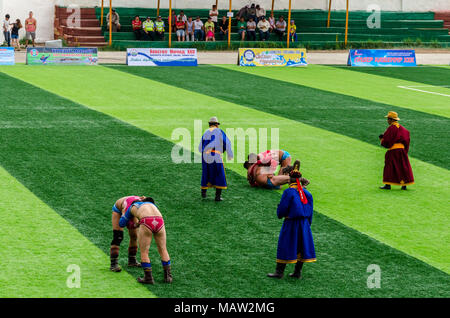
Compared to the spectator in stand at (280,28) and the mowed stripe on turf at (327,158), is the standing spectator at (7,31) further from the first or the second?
the spectator in stand at (280,28)

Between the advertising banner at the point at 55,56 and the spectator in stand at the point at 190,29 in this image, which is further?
the spectator in stand at the point at 190,29

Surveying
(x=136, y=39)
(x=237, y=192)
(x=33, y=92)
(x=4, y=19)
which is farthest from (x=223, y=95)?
(x=4, y=19)

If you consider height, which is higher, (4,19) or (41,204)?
(4,19)

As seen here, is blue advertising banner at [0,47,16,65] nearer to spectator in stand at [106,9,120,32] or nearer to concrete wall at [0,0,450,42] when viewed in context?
spectator in stand at [106,9,120,32]

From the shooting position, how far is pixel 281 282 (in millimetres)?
10938

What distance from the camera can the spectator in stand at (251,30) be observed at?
46.9 metres

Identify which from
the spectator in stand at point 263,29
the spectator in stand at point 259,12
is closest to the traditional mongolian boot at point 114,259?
the spectator in stand at point 263,29

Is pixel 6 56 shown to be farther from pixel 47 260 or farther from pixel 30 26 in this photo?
pixel 47 260

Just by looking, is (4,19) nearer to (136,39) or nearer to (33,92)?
(136,39)

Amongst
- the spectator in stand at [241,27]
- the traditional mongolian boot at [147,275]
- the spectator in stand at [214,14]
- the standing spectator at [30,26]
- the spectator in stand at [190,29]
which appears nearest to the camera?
the traditional mongolian boot at [147,275]

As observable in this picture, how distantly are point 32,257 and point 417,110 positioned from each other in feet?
58.7

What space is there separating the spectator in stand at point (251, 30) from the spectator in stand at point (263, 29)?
35 cm

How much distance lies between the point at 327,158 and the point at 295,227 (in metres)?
8.48

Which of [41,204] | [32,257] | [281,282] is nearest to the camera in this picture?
[281,282]
